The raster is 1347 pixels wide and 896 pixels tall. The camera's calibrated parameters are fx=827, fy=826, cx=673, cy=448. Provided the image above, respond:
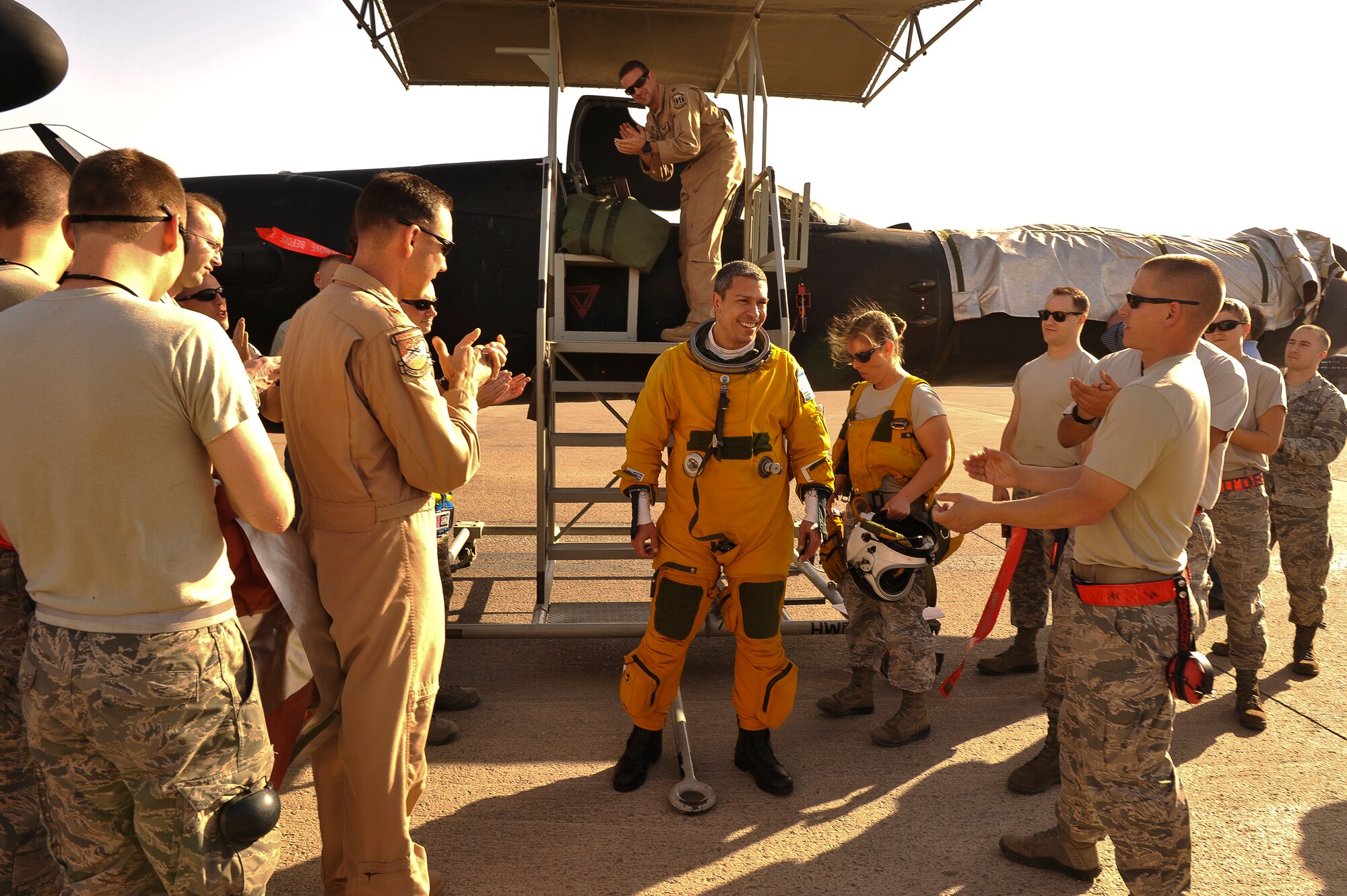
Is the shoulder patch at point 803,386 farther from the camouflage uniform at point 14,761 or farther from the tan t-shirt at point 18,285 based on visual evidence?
the camouflage uniform at point 14,761

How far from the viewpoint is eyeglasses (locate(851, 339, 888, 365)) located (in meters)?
4.20

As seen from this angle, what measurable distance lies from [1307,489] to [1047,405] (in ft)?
6.52

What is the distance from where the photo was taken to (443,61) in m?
6.72

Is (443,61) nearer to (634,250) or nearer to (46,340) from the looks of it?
(634,250)

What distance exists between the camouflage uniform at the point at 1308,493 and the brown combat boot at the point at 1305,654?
0.16 feet

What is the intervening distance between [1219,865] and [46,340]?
13.7ft

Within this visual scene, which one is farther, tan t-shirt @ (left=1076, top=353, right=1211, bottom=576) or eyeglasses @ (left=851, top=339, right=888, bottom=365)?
eyeglasses @ (left=851, top=339, right=888, bottom=365)

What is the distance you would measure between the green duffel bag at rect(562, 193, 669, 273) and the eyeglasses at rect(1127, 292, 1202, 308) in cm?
323

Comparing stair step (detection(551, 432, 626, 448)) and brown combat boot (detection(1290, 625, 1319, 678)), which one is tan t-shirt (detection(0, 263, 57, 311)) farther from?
brown combat boot (detection(1290, 625, 1319, 678))

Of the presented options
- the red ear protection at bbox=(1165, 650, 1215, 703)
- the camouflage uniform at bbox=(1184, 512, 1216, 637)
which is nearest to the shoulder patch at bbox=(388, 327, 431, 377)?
the red ear protection at bbox=(1165, 650, 1215, 703)

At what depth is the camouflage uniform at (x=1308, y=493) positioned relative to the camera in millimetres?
5000

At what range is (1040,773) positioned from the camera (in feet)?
12.2

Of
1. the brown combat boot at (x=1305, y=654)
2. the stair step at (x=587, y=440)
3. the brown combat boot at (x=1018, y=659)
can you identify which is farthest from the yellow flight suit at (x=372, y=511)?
the brown combat boot at (x=1305, y=654)

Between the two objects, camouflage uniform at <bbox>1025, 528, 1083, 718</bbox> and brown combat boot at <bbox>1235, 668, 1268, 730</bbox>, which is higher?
camouflage uniform at <bbox>1025, 528, 1083, 718</bbox>
